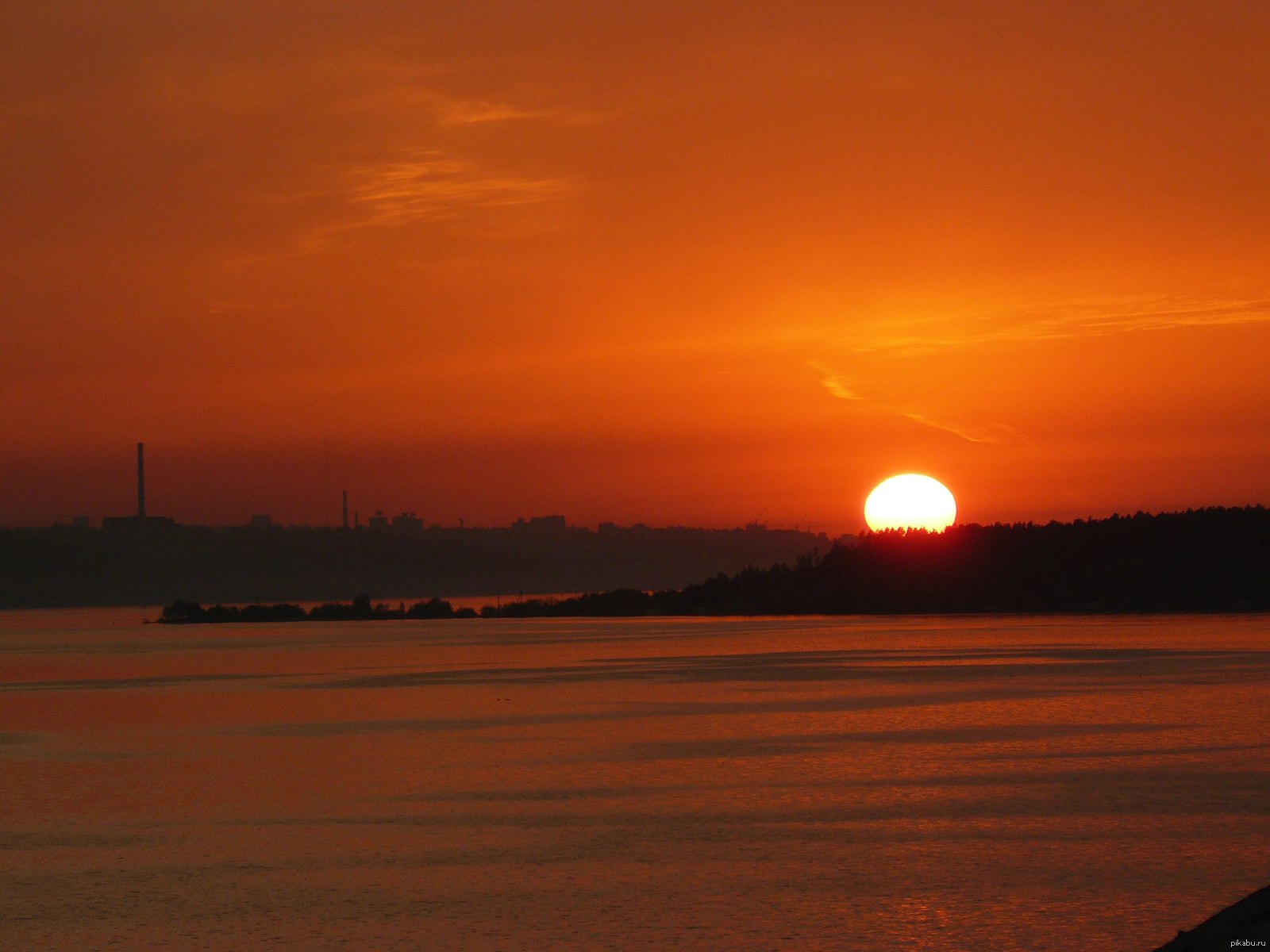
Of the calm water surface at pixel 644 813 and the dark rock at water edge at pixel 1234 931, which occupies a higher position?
the dark rock at water edge at pixel 1234 931

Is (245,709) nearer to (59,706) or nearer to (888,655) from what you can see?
(59,706)

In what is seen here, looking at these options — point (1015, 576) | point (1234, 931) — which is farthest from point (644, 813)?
point (1015, 576)

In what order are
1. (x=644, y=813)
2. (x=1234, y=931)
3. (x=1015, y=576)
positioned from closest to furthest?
(x=1234, y=931)
(x=644, y=813)
(x=1015, y=576)

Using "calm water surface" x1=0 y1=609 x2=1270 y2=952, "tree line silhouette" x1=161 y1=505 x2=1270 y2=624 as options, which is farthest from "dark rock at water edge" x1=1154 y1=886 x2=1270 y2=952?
"tree line silhouette" x1=161 y1=505 x2=1270 y2=624

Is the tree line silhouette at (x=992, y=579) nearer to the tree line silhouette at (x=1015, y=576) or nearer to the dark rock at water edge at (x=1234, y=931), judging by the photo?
the tree line silhouette at (x=1015, y=576)

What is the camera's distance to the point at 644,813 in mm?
17875

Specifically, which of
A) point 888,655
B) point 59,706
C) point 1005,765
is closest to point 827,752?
point 1005,765

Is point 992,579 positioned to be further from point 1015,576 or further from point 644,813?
point 644,813

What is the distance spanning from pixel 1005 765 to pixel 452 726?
10.8 meters

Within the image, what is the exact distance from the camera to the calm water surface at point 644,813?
12.8 m

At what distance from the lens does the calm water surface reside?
42.0 ft

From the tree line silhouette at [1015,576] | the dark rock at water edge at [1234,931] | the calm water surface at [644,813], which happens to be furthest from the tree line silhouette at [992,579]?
the dark rock at water edge at [1234,931]

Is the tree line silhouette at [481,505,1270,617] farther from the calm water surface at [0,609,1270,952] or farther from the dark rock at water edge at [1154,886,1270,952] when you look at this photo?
the dark rock at water edge at [1154,886,1270,952]

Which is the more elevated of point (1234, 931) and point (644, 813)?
point (1234, 931)
